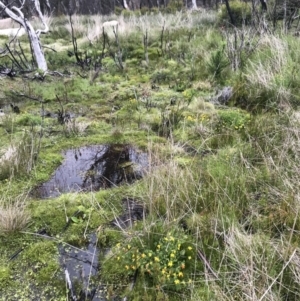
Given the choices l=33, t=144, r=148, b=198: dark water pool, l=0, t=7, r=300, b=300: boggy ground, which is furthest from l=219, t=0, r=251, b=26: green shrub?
l=33, t=144, r=148, b=198: dark water pool

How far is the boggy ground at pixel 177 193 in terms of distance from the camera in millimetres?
2240

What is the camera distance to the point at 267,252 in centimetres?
222

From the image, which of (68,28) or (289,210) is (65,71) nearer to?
(68,28)

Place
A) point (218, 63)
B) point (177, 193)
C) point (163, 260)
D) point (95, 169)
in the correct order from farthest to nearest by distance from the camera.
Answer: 1. point (218, 63)
2. point (95, 169)
3. point (177, 193)
4. point (163, 260)

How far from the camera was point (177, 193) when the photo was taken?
9.09 feet

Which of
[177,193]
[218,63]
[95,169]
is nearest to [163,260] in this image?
[177,193]

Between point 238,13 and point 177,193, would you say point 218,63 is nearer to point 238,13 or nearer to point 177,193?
point 177,193

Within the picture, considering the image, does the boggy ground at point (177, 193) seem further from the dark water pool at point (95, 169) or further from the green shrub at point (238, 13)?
the green shrub at point (238, 13)

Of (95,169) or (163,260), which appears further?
(95,169)

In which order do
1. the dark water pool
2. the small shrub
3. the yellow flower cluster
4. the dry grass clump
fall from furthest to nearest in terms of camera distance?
the small shrub, the dark water pool, the dry grass clump, the yellow flower cluster

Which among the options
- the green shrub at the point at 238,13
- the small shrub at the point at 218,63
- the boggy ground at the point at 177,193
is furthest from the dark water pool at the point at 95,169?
the green shrub at the point at 238,13

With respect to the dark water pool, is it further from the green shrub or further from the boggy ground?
the green shrub

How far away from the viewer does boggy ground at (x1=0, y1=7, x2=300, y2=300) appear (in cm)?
224

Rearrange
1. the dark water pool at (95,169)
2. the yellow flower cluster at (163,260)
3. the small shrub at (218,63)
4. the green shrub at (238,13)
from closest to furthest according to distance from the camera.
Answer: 1. the yellow flower cluster at (163,260)
2. the dark water pool at (95,169)
3. the small shrub at (218,63)
4. the green shrub at (238,13)
